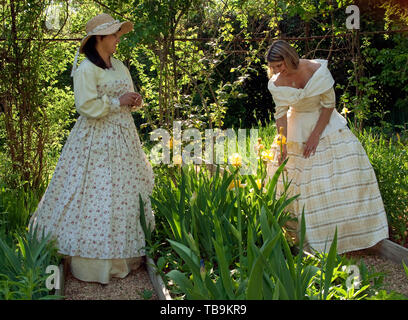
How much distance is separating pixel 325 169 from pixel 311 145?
0.19 metres

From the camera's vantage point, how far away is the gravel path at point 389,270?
9.12ft

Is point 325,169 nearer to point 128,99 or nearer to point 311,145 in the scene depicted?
point 311,145

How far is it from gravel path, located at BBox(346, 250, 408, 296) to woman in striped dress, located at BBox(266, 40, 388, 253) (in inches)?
4.3

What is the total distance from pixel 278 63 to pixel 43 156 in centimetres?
252

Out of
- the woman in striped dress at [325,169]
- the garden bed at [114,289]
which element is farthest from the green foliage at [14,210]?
the woman in striped dress at [325,169]

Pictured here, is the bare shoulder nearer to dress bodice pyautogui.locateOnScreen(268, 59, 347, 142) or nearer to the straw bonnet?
dress bodice pyautogui.locateOnScreen(268, 59, 347, 142)

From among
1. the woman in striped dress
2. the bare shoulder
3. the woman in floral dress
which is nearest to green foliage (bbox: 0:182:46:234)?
the woman in floral dress

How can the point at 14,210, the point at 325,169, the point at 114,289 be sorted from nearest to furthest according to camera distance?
the point at 114,289
the point at 325,169
the point at 14,210

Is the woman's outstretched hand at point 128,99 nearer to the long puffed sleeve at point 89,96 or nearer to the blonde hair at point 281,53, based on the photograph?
the long puffed sleeve at point 89,96

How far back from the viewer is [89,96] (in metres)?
2.97

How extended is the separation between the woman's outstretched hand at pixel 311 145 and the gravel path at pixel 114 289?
137 centimetres

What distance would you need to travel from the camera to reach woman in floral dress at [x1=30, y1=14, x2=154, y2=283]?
2982 mm

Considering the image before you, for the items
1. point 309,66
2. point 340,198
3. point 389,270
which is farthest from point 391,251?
point 309,66

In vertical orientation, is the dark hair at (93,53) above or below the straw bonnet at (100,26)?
below
